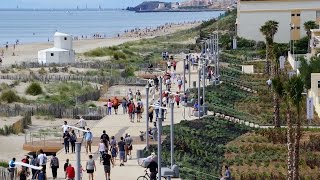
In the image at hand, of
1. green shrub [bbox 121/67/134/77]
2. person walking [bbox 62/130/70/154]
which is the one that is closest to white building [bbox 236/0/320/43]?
green shrub [bbox 121/67/134/77]

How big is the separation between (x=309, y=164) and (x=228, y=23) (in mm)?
97920

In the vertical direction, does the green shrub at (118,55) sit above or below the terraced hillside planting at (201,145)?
above

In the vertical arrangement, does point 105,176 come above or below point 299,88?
below

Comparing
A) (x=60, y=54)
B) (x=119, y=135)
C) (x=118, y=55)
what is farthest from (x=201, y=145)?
(x=118, y=55)

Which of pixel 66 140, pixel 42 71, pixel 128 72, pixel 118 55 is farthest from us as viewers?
pixel 118 55

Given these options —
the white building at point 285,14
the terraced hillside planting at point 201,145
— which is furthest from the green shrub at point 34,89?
the white building at point 285,14

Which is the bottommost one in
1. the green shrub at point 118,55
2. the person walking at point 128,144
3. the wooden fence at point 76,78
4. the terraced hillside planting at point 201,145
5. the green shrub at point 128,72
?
the terraced hillside planting at point 201,145

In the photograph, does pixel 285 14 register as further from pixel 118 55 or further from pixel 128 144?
pixel 128 144

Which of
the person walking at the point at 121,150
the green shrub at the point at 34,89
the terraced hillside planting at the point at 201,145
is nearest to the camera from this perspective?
the terraced hillside planting at the point at 201,145

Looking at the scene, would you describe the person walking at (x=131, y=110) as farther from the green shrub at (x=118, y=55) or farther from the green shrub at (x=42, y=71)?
the green shrub at (x=118, y=55)

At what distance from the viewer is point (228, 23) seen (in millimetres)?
130625

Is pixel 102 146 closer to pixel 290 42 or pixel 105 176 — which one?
pixel 105 176

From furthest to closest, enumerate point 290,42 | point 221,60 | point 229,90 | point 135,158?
1. point 290,42
2. point 221,60
3. point 229,90
4. point 135,158

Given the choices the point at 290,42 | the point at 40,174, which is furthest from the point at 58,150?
the point at 290,42
